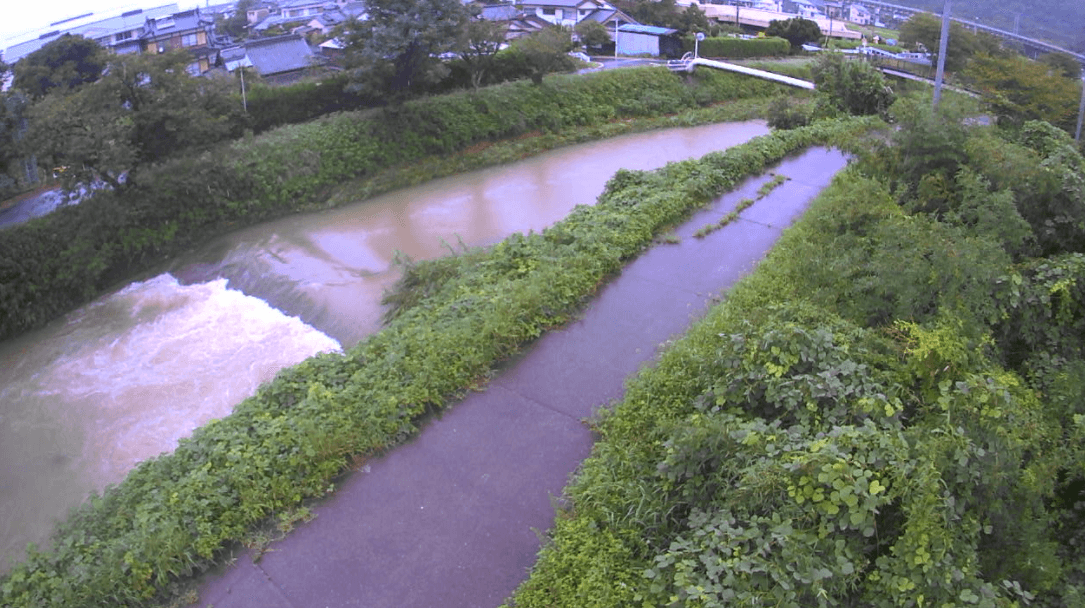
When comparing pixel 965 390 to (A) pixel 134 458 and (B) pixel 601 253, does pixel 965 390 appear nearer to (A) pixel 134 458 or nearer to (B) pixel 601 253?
(B) pixel 601 253

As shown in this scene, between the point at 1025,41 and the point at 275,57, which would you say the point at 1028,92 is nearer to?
the point at 1025,41

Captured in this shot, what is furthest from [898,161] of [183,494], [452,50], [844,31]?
[844,31]

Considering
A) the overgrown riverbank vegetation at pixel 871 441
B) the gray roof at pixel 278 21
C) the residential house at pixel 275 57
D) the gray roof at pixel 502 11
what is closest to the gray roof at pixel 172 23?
the residential house at pixel 275 57

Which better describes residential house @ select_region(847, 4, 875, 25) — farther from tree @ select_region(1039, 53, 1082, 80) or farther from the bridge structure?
tree @ select_region(1039, 53, 1082, 80)

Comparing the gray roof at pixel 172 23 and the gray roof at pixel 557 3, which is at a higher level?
the gray roof at pixel 172 23

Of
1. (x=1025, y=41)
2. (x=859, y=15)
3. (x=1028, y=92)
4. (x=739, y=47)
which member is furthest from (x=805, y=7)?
(x=1028, y=92)

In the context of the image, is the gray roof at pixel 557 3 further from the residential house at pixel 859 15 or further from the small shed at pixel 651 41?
the residential house at pixel 859 15
